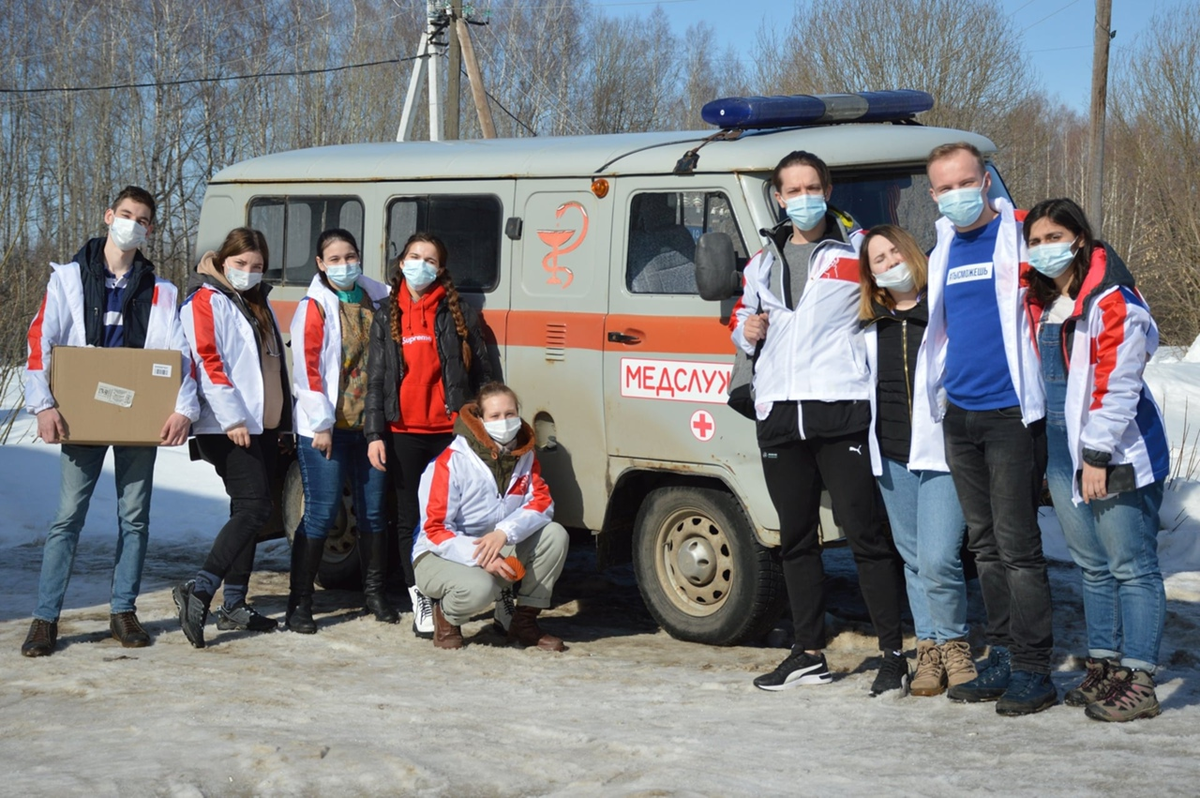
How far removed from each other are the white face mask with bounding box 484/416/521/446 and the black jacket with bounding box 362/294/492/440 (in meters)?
0.43

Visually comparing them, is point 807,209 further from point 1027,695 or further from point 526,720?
point 526,720

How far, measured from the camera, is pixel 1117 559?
537cm

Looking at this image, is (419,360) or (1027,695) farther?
(419,360)

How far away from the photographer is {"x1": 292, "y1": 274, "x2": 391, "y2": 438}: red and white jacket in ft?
23.8

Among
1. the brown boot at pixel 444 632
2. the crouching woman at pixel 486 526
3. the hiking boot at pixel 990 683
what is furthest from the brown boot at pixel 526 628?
the hiking boot at pixel 990 683

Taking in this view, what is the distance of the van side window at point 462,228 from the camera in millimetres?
7633

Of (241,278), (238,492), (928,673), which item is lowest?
(928,673)

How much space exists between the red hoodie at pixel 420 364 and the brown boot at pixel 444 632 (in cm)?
96

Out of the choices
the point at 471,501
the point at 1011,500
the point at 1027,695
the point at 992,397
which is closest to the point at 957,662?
the point at 1027,695

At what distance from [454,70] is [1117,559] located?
59.9 ft

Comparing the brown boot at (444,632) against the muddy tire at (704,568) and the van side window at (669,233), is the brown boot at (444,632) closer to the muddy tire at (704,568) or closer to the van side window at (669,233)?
the muddy tire at (704,568)

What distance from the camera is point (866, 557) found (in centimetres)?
593

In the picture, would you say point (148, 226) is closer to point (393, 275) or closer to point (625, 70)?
point (393, 275)

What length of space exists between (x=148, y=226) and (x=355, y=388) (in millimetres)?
1313
